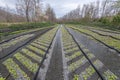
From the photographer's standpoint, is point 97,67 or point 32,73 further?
point 97,67

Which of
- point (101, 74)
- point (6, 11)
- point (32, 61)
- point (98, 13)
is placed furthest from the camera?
point (98, 13)

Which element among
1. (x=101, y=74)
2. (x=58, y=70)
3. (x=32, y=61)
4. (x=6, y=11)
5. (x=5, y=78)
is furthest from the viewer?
(x=6, y=11)

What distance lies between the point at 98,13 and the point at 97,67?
66050 mm

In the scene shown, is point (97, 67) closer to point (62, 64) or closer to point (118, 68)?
point (118, 68)

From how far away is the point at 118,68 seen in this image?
15.4 ft

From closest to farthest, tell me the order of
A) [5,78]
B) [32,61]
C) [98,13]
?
[5,78]
[32,61]
[98,13]

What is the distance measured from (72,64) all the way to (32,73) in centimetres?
154

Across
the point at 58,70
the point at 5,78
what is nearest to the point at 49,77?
the point at 58,70

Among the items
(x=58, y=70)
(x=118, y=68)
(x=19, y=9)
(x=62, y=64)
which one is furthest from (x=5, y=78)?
(x=19, y=9)

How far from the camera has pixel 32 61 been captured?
17.0 ft

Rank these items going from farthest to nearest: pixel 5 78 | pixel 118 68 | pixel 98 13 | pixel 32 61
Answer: pixel 98 13 → pixel 32 61 → pixel 118 68 → pixel 5 78

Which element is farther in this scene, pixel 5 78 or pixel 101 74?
pixel 101 74

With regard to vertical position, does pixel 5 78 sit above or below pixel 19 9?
below

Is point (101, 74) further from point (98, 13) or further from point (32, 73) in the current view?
point (98, 13)
